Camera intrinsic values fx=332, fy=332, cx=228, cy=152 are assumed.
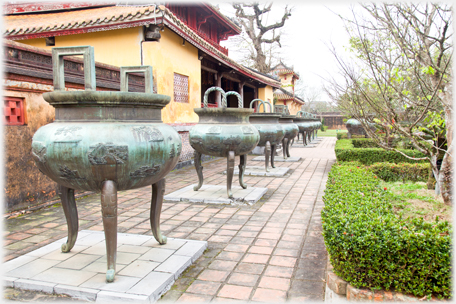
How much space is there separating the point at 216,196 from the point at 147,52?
422 cm

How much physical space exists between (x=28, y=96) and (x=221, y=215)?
315 cm

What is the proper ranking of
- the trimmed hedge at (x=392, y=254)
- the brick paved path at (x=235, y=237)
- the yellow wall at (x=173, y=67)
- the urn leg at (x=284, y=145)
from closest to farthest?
the trimmed hedge at (x=392, y=254) → the brick paved path at (x=235, y=237) → the yellow wall at (x=173, y=67) → the urn leg at (x=284, y=145)

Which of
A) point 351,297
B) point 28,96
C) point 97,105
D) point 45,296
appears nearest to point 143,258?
point 45,296

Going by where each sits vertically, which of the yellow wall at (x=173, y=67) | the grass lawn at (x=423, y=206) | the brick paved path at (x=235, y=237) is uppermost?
the yellow wall at (x=173, y=67)

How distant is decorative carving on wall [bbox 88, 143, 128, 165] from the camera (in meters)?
2.34

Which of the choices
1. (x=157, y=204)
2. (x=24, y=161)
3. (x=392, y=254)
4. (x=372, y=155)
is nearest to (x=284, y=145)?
(x=372, y=155)

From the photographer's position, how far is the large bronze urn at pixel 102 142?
7.74 ft

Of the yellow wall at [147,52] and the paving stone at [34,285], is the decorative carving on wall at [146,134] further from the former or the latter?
the yellow wall at [147,52]

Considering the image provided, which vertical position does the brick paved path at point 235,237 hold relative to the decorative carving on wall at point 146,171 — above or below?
below

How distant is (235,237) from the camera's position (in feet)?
11.8

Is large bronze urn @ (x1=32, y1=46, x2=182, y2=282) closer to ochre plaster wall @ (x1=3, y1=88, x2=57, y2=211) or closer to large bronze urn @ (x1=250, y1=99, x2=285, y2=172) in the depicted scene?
ochre plaster wall @ (x1=3, y1=88, x2=57, y2=211)

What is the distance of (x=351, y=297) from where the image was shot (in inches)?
86.6

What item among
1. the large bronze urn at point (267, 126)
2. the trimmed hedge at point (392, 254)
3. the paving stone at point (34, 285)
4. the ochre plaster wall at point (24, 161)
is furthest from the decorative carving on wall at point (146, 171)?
the large bronze urn at point (267, 126)

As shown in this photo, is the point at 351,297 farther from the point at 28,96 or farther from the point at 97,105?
the point at 28,96
